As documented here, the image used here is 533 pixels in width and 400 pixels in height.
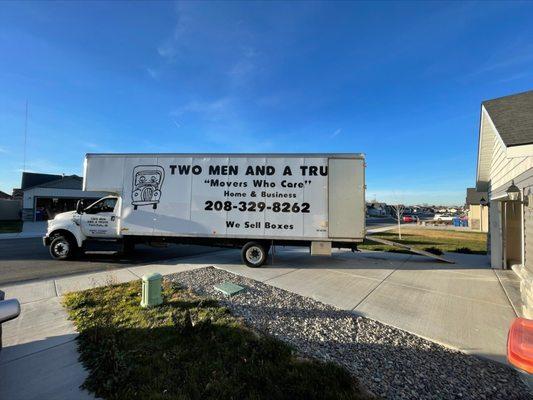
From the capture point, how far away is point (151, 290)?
505 centimetres

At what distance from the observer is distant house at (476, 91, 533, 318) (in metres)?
6.30

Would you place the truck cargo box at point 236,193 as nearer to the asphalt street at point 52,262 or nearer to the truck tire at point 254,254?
the truck tire at point 254,254

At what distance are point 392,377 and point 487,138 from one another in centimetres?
1140

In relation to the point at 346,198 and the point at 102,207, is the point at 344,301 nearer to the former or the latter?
the point at 346,198

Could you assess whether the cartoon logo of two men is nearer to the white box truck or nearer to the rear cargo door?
the white box truck

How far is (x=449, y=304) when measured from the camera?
5605 millimetres

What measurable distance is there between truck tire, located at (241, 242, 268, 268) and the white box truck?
32mm

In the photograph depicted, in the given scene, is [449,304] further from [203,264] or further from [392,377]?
[203,264]

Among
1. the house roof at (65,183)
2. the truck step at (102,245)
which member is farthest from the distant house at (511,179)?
the house roof at (65,183)

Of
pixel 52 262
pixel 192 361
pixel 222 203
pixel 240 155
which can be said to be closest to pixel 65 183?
pixel 52 262

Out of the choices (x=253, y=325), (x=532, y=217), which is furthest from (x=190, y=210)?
(x=532, y=217)

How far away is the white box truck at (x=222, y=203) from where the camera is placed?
→ 8.49 metres

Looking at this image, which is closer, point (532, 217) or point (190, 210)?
point (532, 217)

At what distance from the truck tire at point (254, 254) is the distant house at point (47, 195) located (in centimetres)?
2620
